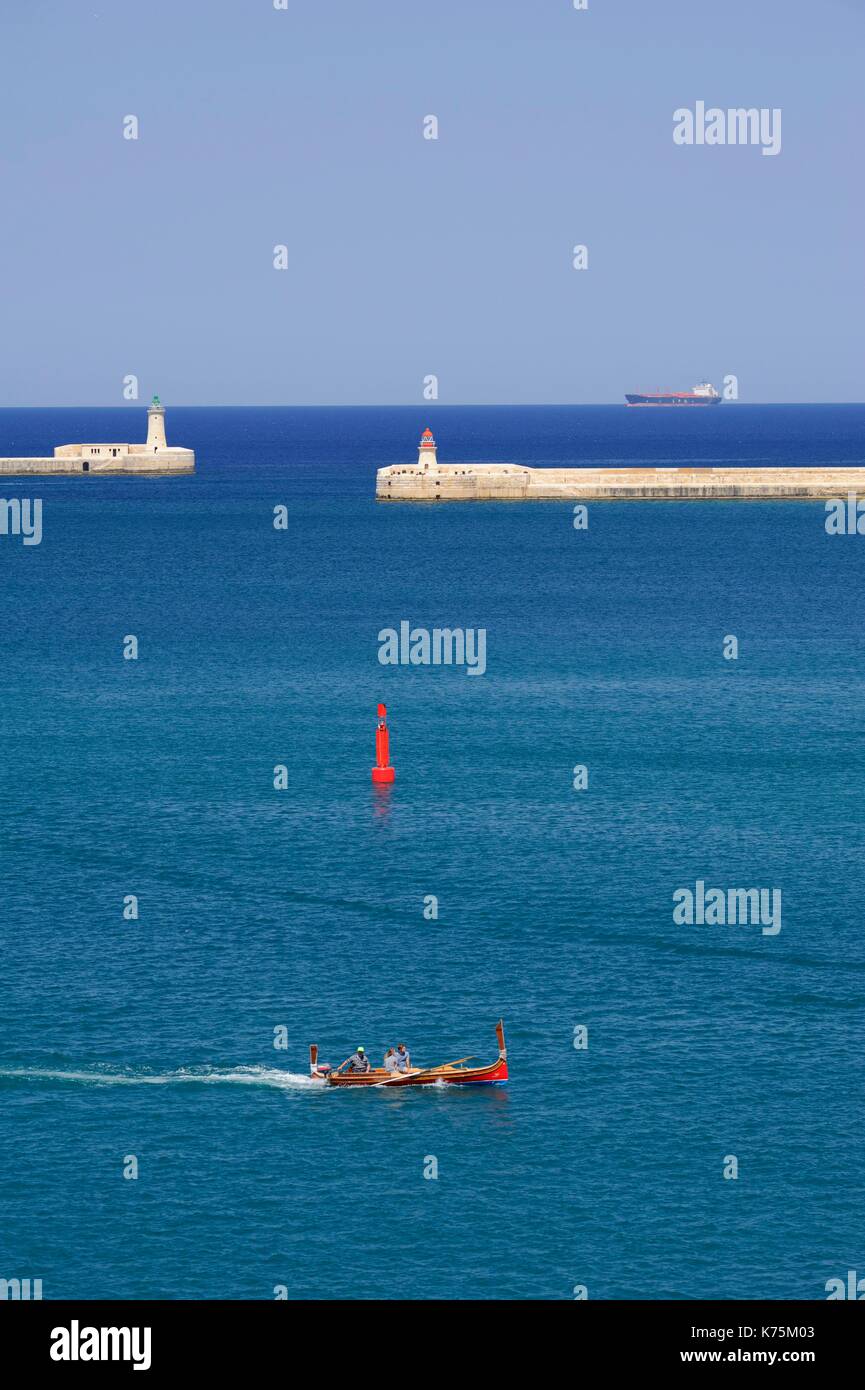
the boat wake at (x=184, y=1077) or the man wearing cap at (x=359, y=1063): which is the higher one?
the man wearing cap at (x=359, y=1063)

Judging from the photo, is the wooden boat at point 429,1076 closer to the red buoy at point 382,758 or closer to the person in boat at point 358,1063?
the person in boat at point 358,1063

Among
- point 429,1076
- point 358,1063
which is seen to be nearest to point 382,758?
point 358,1063

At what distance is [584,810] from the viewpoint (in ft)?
248

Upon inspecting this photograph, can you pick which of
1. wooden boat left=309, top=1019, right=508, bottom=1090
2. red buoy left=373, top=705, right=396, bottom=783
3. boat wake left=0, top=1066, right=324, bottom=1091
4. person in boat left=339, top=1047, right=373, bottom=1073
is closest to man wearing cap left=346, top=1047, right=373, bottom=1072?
person in boat left=339, top=1047, right=373, bottom=1073

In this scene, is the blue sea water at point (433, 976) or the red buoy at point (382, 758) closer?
the blue sea water at point (433, 976)

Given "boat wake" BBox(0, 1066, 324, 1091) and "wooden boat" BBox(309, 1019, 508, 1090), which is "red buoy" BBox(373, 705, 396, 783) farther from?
"wooden boat" BBox(309, 1019, 508, 1090)

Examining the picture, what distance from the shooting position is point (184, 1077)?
49.2 meters

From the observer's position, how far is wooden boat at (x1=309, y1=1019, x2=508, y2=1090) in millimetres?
48375

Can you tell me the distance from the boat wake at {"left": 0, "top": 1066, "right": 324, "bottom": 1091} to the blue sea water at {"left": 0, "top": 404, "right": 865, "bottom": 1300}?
0.10 meters

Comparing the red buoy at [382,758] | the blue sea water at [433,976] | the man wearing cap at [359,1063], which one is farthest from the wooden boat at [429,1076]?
the red buoy at [382,758]

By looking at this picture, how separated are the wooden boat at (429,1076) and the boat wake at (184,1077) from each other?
0.44 meters

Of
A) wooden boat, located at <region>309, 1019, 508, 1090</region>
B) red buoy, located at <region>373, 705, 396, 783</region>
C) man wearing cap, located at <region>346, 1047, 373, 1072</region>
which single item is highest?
red buoy, located at <region>373, 705, 396, 783</region>

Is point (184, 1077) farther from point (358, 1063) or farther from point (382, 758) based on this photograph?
point (382, 758)

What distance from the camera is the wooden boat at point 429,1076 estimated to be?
159ft
